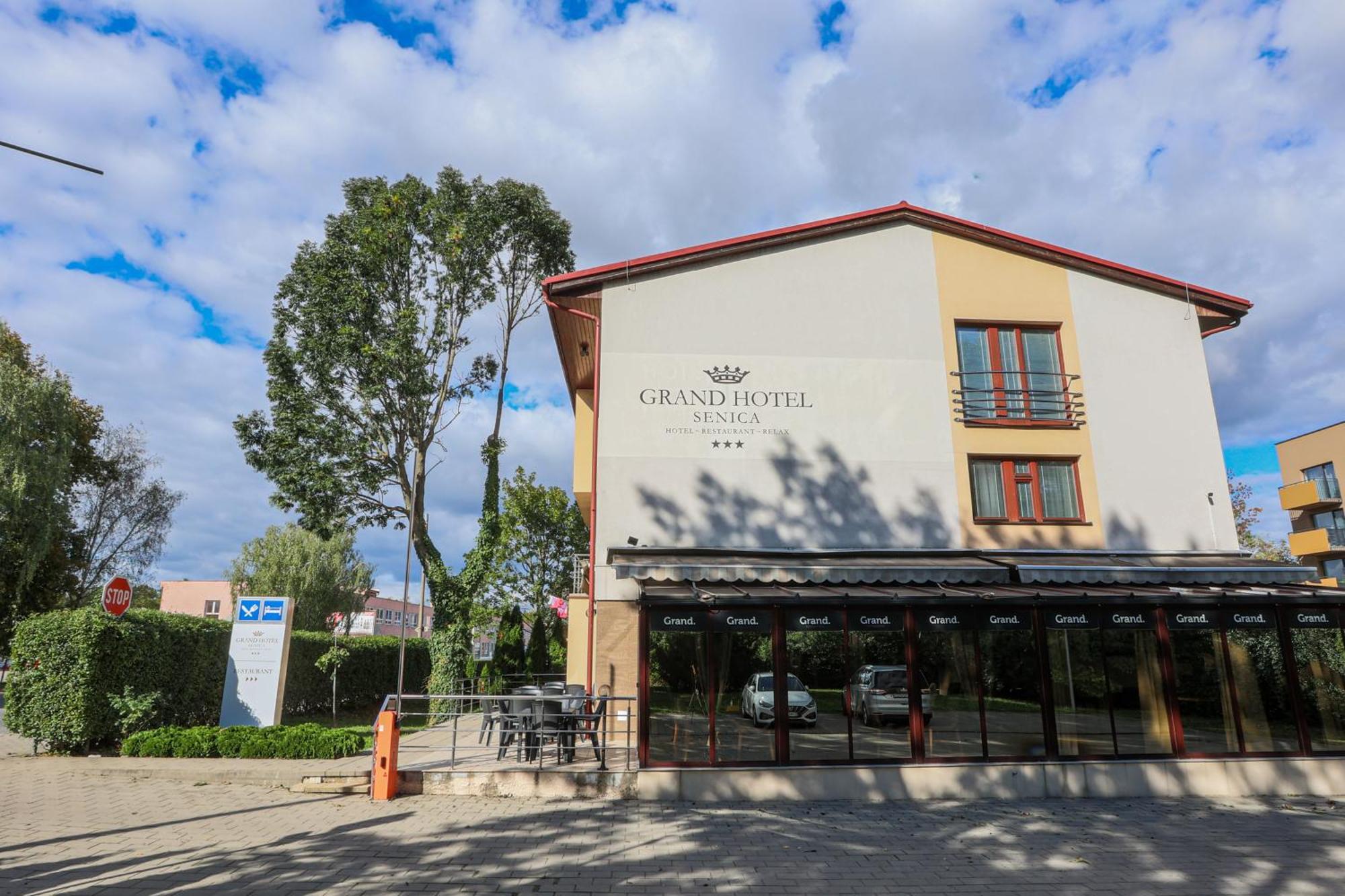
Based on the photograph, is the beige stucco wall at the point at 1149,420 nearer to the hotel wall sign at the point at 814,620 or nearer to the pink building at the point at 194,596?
the hotel wall sign at the point at 814,620

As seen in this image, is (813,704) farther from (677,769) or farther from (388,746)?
(388,746)

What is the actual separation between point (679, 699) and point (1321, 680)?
1105cm

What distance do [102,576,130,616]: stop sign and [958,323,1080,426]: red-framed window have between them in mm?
16655

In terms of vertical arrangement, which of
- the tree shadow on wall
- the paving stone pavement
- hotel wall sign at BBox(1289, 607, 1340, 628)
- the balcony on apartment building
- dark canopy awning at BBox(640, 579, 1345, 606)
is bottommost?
the paving stone pavement

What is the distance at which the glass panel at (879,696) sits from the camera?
11.6 m

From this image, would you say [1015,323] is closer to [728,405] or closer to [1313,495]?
[728,405]

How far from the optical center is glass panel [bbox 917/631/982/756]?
1179 cm

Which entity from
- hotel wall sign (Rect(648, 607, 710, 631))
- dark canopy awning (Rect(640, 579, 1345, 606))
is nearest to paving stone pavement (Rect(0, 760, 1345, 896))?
hotel wall sign (Rect(648, 607, 710, 631))

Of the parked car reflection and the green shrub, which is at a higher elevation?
the parked car reflection

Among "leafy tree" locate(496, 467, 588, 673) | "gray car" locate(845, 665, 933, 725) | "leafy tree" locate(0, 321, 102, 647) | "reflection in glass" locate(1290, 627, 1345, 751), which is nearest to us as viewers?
"gray car" locate(845, 665, 933, 725)

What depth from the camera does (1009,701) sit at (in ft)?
39.5

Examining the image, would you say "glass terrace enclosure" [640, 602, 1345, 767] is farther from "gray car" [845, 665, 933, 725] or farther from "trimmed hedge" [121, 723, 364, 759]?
"trimmed hedge" [121, 723, 364, 759]

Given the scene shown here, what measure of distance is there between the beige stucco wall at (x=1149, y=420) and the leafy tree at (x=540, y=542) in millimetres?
22728

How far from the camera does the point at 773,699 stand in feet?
38.2
